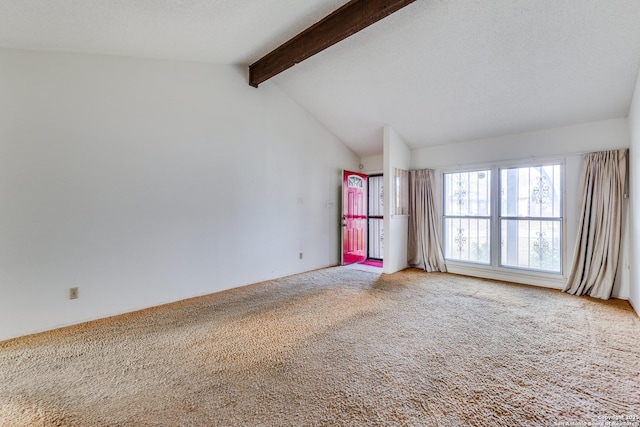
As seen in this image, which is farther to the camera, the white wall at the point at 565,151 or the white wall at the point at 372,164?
the white wall at the point at 372,164

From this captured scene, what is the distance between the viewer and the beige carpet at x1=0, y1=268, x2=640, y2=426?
1.62 metres

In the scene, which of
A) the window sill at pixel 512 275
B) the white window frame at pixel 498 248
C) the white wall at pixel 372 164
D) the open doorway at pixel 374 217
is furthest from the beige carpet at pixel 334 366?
the white wall at pixel 372 164

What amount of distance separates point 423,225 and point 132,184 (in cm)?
452

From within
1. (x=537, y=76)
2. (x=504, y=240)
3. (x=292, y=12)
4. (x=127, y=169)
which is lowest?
(x=504, y=240)

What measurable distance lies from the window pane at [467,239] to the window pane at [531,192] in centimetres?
44

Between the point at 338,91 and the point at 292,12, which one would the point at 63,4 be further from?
the point at 338,91

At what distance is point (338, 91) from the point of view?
4367mm

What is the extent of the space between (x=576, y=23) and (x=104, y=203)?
4890 millimetres

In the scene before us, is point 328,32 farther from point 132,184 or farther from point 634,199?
point 634,199

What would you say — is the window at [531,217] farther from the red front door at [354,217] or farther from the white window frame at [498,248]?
the red front door at [354,217]

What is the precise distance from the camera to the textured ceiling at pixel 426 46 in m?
2.43

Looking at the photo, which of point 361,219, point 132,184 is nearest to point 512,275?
point 361,219

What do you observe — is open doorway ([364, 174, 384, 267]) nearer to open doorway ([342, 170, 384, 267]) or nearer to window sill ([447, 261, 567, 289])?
open doorway ([342, 170, 384, 267])

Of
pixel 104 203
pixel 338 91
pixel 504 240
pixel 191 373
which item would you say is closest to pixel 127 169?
pixel 104 203
